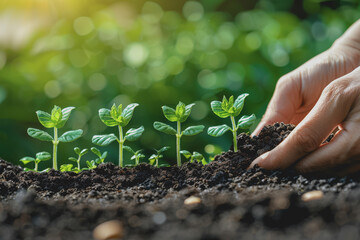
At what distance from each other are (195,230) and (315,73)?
1.42 metres

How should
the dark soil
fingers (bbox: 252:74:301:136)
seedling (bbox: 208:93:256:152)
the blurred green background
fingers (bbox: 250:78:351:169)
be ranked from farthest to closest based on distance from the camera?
the blurred green background, fingers (bbox: 252:74:301:136), seedling (bbox: 208:93:256:152), fingers (bbox: 250:78:351:169), the dark soil

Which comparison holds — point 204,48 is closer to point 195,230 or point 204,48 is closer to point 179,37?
point 179,37

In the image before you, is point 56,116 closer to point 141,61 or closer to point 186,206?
point 186,206

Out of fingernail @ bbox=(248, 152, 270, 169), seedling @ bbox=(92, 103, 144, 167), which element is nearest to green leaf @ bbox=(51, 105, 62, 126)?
seedling @ bbox=(92, 103, 144, 167)

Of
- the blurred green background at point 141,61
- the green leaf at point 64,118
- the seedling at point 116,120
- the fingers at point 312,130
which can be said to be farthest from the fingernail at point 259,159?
the blurred green background at point 141,61

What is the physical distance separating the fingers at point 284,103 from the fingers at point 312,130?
1.64ft

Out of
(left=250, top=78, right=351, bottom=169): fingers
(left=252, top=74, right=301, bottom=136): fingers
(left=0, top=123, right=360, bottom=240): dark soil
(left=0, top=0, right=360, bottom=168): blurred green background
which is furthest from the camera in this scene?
(left=0, top=0, right=360, bottom=168): blurred green background

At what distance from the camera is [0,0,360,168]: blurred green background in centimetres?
293

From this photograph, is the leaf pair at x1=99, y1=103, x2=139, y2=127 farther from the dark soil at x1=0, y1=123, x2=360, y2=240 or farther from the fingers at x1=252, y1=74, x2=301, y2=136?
the fingers at x1=252, y1=74, x2=301, y2=136

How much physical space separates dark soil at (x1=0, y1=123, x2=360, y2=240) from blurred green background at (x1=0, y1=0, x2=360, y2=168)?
135 centimetres

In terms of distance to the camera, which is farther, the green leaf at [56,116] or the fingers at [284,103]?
the fingers at [284,103]

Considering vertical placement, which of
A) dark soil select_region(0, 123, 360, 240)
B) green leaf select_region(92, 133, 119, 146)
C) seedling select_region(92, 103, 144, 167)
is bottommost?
dark soil select_region(0, 123, 360, 240)

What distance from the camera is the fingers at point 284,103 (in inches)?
76.2

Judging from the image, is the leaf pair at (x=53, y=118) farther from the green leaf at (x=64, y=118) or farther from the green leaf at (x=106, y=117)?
the green leaf at (x=106, y=117)
